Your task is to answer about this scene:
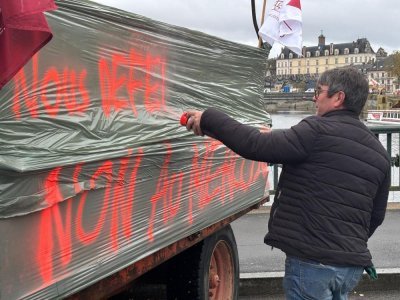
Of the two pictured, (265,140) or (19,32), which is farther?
(265,140)

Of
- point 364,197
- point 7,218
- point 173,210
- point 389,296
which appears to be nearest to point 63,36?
point 7,218

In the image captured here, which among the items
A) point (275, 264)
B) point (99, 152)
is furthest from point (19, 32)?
point (275, 264)

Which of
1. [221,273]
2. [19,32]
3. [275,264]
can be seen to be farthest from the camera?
[275,264]

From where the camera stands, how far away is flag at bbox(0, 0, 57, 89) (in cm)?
164

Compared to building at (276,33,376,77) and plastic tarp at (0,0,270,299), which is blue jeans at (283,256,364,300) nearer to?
plastic tarp at (0,0,270,299)

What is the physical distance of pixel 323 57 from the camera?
154 meters

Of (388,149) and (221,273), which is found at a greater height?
(388,149)

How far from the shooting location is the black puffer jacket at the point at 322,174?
2.51 m

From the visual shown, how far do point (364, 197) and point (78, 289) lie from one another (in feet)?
4.57

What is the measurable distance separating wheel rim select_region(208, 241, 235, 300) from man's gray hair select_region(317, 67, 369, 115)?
148 cm

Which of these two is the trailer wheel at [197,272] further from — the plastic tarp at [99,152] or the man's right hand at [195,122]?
the man's right hand at [195,122]

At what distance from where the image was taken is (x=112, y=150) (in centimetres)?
233

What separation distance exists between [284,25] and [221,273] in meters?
2.03

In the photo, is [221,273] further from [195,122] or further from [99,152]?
[99,152]
